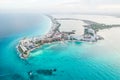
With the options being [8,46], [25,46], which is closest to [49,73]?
[25,46]

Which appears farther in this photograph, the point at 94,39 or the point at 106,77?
the point at 94,39

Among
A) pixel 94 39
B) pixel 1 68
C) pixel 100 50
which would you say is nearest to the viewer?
pixel 1 68

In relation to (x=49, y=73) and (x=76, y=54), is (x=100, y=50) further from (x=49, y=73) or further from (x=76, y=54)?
(x=49, y=73)

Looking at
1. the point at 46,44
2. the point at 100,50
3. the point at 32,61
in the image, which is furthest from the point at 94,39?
the point at 32,61

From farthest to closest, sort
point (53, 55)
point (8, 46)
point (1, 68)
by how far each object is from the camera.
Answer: point (8, 46)
point (53, 55)
point (1, 68)

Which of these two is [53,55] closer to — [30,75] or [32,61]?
[32,61]

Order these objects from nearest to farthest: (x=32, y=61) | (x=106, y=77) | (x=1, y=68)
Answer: (x=106, y=77) → (x=1, y=68) → (x=32, y=61)
